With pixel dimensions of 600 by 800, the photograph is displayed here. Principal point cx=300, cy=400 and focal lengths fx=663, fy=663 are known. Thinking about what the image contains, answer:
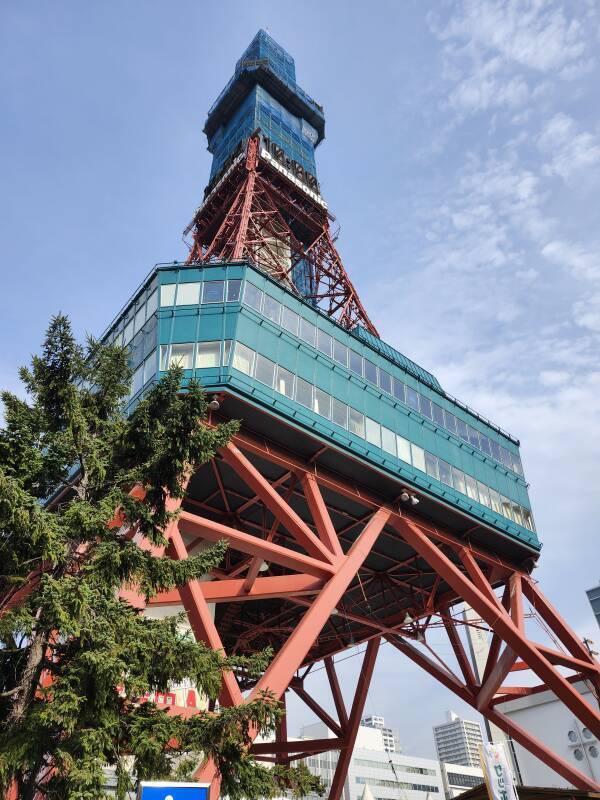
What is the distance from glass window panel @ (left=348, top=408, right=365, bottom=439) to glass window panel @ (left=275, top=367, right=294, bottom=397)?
3.10 meters

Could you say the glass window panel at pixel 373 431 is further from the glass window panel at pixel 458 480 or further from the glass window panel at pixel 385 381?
the glass window panel at pixel 458 480

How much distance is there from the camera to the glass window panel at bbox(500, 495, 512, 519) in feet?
107

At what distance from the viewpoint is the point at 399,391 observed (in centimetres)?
3016

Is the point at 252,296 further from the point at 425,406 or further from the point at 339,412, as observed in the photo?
the point at 425,406

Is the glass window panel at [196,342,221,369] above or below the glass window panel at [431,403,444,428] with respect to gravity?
below

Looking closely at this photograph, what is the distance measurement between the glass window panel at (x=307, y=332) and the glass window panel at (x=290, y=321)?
10.2 inches

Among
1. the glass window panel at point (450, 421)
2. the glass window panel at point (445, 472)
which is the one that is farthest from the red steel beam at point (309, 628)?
the glass window panel at point (450, 421)

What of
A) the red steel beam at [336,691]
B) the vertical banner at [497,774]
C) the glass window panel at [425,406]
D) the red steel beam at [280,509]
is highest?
the glass window panel at [425,406]

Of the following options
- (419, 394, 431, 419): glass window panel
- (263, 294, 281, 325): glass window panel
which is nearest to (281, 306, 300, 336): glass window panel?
(263, 294, 281, 325): glass window panel

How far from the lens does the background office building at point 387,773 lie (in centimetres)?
10468

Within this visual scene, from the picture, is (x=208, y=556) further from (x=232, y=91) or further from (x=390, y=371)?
(x=232, y=91)

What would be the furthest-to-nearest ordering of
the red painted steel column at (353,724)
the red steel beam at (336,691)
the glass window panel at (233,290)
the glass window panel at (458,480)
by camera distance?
the red steel beam at (336,691), the red painted steel column at (353,724), the glass window panel at (458,480), the glass window panel at (233,290)

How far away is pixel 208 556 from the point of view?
1416 centimetres

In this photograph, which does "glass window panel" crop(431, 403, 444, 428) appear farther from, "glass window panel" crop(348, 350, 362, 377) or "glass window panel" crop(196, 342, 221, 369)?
"glass window panel" crop(196, 342, 221, 369)
